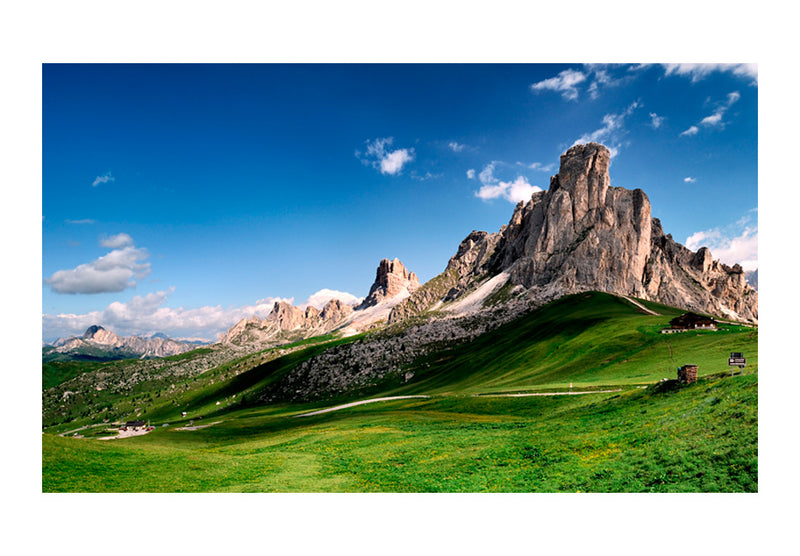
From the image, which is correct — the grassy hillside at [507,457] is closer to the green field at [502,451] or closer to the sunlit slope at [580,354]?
the green field at [502,451]

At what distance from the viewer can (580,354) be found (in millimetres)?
72312

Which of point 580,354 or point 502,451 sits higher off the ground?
point 502,451

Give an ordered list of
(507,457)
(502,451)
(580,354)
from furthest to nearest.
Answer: (580,354) → (502,451) → (507,457)

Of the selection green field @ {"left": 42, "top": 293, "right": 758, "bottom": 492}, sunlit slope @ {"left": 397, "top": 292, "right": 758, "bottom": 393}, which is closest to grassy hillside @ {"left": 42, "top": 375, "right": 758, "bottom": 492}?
green field @ {"left": 42, "top": 293, "right": 758, "bottom": 492}

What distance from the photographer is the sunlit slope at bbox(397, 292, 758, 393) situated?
52438 mm

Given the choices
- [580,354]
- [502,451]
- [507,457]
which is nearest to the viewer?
[507,457]

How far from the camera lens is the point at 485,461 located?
86.0 feet

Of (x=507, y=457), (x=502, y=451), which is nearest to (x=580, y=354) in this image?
(x=502, y=451)

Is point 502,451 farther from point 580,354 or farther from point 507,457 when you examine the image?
point 580,354
